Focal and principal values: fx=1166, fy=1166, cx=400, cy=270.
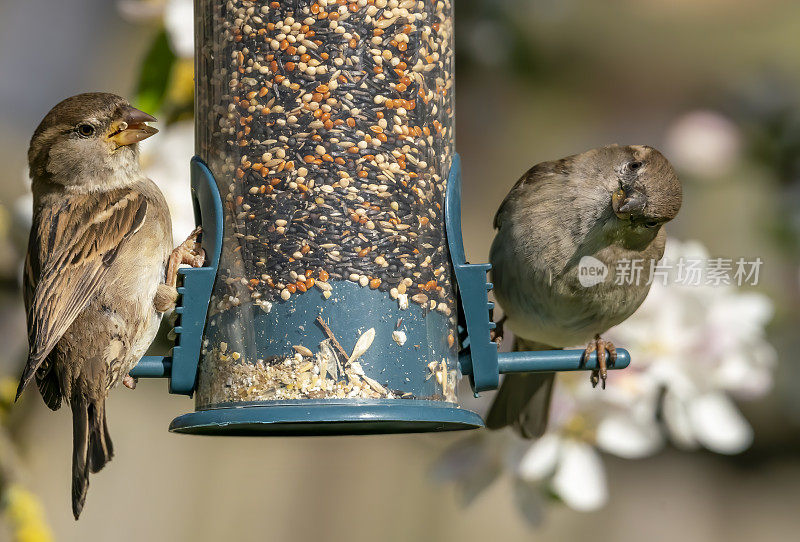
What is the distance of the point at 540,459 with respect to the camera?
4.32 meters

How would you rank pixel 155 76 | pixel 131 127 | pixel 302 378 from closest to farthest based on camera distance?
1. pixel 302 378
2. pixel 131 127
3. pixel 155 76

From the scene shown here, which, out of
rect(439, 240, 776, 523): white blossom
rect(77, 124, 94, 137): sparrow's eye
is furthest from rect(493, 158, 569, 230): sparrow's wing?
rect(77, 124, 94, 137): sparrow's eye

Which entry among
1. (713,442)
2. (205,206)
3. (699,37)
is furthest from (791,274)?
(205,206)

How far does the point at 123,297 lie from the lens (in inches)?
145


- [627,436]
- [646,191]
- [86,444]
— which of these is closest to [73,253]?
[86,444]

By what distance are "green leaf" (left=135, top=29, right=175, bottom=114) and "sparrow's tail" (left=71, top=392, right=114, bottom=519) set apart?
1.05 metres

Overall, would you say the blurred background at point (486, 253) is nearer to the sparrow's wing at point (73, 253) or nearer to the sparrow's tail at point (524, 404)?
the sparrow's tail at point (524, 404)

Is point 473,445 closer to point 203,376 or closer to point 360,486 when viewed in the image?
point 203,376

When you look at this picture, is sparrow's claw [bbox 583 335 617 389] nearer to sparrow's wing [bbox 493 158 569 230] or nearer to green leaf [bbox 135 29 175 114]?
sparrow's wing [bbox 493 158 569 230]

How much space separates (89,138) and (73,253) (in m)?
0.42

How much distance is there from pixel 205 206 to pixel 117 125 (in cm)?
42

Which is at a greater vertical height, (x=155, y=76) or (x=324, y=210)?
(x=155, y=76)

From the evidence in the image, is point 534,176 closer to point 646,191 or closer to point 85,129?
point 646,191

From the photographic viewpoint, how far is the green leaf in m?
4.02
